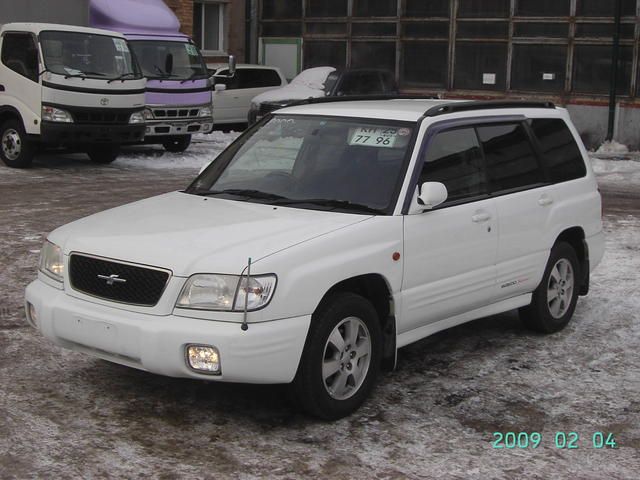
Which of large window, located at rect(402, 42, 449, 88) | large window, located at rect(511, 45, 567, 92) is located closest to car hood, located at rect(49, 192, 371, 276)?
large window, located at rect(511, 45, 567, 92)

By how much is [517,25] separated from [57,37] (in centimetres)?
1170

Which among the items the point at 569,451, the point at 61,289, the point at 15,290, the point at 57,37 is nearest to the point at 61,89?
the point at 57,37

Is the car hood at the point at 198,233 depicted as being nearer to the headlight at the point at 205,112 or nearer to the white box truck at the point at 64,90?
the white box truck at the point at 64,90

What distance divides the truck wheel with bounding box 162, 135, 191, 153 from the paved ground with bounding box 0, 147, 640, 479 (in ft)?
38.9

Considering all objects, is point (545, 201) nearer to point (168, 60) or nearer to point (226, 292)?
point (226, 292)

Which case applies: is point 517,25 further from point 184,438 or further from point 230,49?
point 184,438

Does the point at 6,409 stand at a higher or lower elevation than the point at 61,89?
lower

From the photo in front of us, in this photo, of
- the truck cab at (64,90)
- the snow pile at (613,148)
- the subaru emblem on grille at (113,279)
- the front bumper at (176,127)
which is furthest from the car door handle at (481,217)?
the snow pile at (613,148)

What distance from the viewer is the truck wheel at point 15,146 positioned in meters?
15.8

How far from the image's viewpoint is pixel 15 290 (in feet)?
25.5

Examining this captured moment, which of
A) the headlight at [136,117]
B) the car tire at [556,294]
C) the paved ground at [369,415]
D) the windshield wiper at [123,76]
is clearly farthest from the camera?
the headlight at [136,117]

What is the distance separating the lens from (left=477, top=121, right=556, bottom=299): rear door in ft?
20.9

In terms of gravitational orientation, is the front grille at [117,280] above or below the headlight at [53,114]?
below
